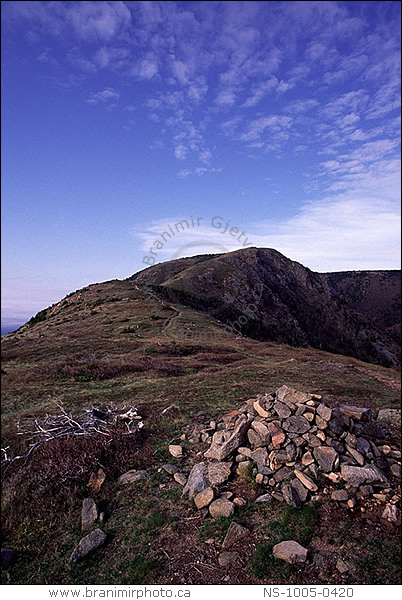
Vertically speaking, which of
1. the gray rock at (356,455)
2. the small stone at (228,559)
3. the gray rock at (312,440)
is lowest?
the small stone at (228,559)

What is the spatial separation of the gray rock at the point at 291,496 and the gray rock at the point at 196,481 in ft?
5.29

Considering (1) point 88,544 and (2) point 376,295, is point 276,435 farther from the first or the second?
(2) point 376,295

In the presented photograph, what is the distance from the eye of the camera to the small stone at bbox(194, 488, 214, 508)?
6.84 m

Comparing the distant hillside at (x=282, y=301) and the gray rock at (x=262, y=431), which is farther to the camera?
the distant hillside at (x=282, y=301)

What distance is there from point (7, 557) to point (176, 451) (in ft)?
13.3

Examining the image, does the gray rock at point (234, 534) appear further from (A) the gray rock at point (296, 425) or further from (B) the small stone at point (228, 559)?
(A) the gray rock at point (296, 425)

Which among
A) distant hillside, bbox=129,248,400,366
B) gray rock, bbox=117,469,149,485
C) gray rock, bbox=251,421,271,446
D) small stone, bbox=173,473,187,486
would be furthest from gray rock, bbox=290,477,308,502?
distant hillside, bbox=129,248,400,366

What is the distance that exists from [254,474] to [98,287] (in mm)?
74472

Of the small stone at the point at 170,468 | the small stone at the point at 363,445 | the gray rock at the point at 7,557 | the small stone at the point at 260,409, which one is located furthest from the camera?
the small stone at the point at 260,409

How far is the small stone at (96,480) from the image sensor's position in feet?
26.3

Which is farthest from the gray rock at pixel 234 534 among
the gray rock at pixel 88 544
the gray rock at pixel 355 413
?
the gray rock at pixel 355 413

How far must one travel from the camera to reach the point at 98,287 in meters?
77.6

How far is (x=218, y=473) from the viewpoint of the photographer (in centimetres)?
760

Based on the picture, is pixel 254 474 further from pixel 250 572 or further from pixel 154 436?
pixel 154 436
